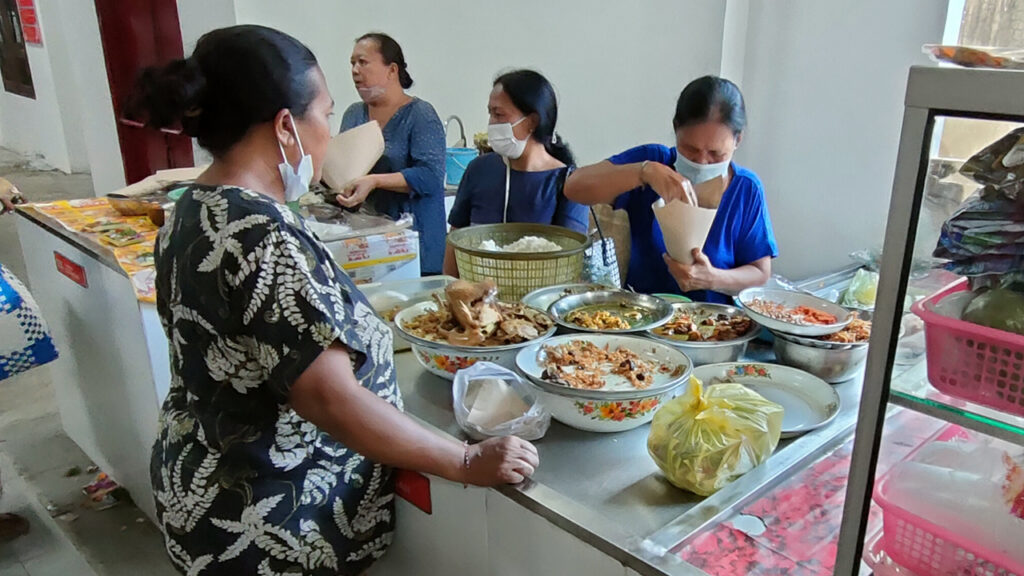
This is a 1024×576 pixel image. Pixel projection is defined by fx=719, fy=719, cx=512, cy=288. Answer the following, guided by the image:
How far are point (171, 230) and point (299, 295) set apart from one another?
25 centimetres

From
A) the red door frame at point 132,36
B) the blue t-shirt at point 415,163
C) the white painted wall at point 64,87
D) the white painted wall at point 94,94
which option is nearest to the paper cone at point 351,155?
the blue t-shirt at point 415,163

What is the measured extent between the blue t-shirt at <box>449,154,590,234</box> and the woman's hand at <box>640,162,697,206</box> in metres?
0.62

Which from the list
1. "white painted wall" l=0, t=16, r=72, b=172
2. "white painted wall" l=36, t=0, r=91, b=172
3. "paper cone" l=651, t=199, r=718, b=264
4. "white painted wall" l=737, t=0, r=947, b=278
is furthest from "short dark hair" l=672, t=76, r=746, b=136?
"white painted wall" l=0, t=16, r=72, b=172

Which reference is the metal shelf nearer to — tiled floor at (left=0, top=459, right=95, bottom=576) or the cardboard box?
the cardboard box

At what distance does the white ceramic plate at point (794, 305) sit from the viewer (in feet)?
4.44

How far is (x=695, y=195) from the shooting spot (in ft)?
5.79

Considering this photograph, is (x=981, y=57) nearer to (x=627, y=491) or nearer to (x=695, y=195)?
→ (x=627, y=491)

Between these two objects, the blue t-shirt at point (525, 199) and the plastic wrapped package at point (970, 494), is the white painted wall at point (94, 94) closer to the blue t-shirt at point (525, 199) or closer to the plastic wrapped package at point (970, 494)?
the blue t-shirt at point (525, 199)

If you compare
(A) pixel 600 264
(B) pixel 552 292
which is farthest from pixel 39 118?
(B) pixel 552 292

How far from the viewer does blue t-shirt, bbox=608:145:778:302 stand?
1.91 m

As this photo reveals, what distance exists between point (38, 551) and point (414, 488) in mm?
1886

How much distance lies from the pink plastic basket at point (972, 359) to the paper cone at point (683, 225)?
2.81 ft

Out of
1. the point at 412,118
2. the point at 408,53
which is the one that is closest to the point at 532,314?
the point at 412,118

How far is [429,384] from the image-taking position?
56.2 inches
